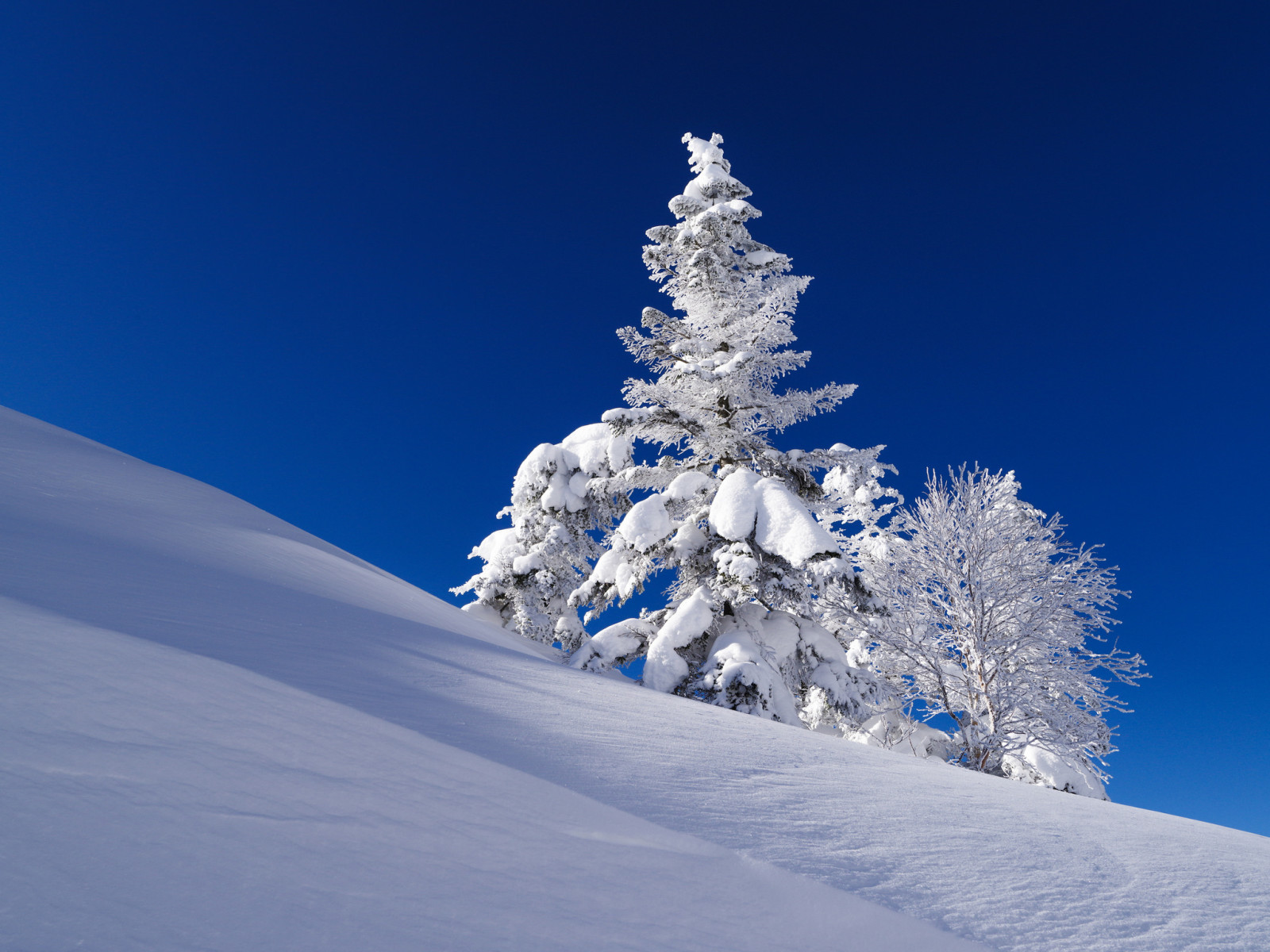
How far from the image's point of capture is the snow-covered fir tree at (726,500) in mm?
8391

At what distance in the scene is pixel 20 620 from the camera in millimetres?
2623

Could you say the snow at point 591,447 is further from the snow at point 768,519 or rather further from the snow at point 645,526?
the snow at point 768,519

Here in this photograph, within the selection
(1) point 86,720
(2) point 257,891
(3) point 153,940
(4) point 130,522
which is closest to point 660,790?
(2) point 257,891

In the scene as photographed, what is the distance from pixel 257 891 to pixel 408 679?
2111 mm

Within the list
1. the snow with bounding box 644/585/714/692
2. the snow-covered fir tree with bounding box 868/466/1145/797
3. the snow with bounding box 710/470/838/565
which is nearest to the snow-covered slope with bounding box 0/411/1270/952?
the snow with bounding box 710/470/838/565

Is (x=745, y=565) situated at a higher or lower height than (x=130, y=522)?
higher

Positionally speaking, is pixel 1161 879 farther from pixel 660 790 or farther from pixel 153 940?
pixel 153 940

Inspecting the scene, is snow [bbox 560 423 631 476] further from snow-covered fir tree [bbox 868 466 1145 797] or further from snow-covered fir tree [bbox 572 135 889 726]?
snow-covered fir tree [bbox 868 466 1145 797]

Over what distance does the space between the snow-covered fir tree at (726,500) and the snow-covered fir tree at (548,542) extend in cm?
405

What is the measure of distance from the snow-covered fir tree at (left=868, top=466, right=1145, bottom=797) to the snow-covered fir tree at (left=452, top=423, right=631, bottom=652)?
251 inches

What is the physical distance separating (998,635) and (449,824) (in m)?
11.8

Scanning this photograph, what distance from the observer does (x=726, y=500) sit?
8.94 meters

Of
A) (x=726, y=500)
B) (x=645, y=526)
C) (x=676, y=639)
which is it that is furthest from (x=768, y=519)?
(x=676, y=639)

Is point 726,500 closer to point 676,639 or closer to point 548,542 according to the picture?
point 676,639
